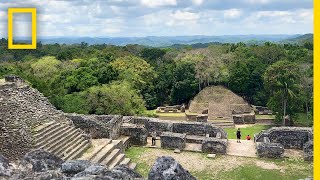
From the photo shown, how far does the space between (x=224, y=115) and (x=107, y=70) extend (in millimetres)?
10260

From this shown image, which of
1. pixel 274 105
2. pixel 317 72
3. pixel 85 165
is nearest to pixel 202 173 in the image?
pixel 85 165

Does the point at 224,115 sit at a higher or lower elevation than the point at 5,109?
lower

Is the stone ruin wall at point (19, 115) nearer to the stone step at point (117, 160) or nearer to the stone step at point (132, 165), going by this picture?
the stone step at point (117, 160)

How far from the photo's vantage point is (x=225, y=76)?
118ft

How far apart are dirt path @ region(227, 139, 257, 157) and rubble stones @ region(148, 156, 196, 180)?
11623 mm

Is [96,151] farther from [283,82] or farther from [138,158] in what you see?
[283,82]

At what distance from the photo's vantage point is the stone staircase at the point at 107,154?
1379cm

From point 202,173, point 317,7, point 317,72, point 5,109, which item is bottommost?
point 202,173

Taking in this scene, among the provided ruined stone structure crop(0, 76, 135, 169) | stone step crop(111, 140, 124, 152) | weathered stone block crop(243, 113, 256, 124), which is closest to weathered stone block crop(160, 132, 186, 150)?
ruined stone structure crop(0, 76, 135, 169)

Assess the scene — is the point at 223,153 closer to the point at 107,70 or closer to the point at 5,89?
the point at 5,89

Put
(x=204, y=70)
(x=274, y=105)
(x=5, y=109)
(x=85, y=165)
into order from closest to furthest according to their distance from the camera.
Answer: (x=85, y=165), (x=5, y=109), (x=274, y=105), (x=204, y=70)

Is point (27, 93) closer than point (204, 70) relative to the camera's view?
Yes

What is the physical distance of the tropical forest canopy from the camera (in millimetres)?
24062

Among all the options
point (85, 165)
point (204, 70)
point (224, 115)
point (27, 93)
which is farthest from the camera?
point (204, 70)
